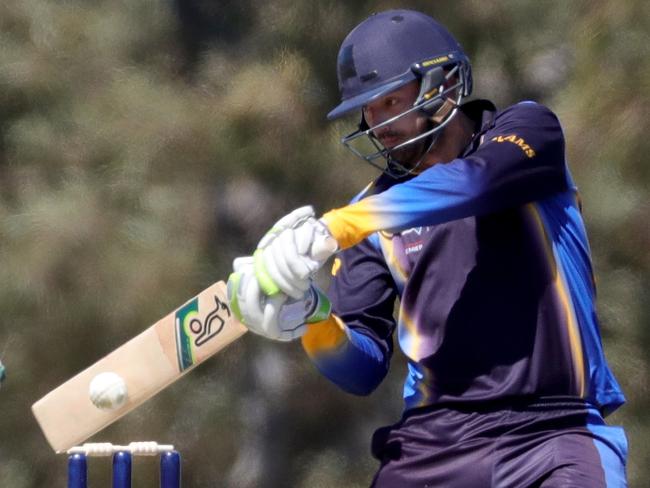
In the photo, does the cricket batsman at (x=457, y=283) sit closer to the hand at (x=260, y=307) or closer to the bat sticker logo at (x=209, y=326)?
the hand at (x=260, y=307)

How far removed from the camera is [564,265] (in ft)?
8.27

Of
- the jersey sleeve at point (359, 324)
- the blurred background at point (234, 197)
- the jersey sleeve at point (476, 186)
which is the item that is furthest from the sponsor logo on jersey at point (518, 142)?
the blurred background at point (234, 197)

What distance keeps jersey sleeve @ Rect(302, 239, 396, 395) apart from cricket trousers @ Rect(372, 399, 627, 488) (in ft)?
0.66

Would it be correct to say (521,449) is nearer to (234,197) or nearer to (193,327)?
(193,327)

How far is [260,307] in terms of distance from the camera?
228cm

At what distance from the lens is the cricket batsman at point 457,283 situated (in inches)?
92.9

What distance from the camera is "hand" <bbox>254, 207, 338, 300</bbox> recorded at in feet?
7.34

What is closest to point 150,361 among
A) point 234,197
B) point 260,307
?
point 260,307

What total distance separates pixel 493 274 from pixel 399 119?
0.34m

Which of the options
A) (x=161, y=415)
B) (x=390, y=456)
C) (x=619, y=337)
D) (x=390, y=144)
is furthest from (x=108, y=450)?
(x=619, y=337)

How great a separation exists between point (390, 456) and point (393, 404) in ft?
5.78

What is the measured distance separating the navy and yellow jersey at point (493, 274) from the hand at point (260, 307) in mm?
148

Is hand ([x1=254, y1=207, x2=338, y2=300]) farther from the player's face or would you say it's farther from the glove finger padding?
the player's face

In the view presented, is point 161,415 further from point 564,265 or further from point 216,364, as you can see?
point 564,265
